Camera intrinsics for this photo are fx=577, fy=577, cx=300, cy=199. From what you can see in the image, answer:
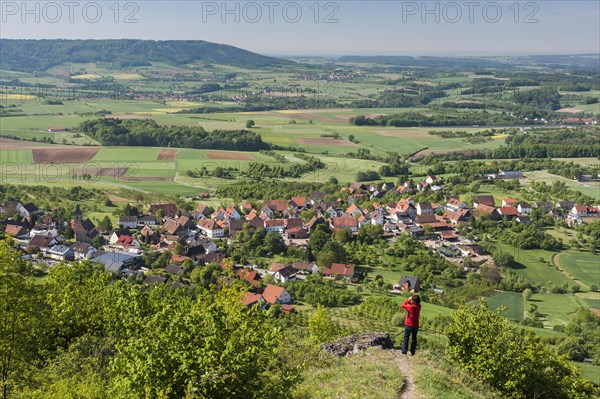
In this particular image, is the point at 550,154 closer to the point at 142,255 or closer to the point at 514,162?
the point at 514,162

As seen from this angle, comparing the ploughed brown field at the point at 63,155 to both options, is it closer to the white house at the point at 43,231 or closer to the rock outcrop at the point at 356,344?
the white house at the point at 43,231

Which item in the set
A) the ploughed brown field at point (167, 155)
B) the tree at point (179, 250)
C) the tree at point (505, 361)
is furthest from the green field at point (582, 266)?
the ploughed brown field at point (167, 155)

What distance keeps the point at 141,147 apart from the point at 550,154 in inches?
2810

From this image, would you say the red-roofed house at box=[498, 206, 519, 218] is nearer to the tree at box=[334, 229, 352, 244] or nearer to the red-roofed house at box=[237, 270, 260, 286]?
the tree at box=[334, 229, 352, 244]

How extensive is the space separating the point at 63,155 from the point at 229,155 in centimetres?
2579

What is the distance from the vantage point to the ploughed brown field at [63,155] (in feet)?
283

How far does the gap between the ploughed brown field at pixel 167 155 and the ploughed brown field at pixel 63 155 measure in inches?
407

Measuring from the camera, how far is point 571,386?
20328 mm

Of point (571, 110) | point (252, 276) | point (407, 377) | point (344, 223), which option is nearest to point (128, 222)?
point (252, 276)

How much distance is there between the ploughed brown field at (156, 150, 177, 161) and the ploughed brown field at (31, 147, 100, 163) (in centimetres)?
1034

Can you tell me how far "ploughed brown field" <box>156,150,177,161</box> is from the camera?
302 ft

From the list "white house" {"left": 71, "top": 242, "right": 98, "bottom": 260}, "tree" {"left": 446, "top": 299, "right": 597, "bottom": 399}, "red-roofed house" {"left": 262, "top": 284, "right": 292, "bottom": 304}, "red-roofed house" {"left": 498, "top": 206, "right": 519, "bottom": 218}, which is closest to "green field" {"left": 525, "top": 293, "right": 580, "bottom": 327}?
"red-roofed house" {"left": 262, "top": 284, "right": 292, "bottom": 304}

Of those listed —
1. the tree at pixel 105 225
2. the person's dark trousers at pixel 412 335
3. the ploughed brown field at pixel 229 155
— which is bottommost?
the tree at pixel 105 225

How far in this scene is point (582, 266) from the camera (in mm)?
49219
